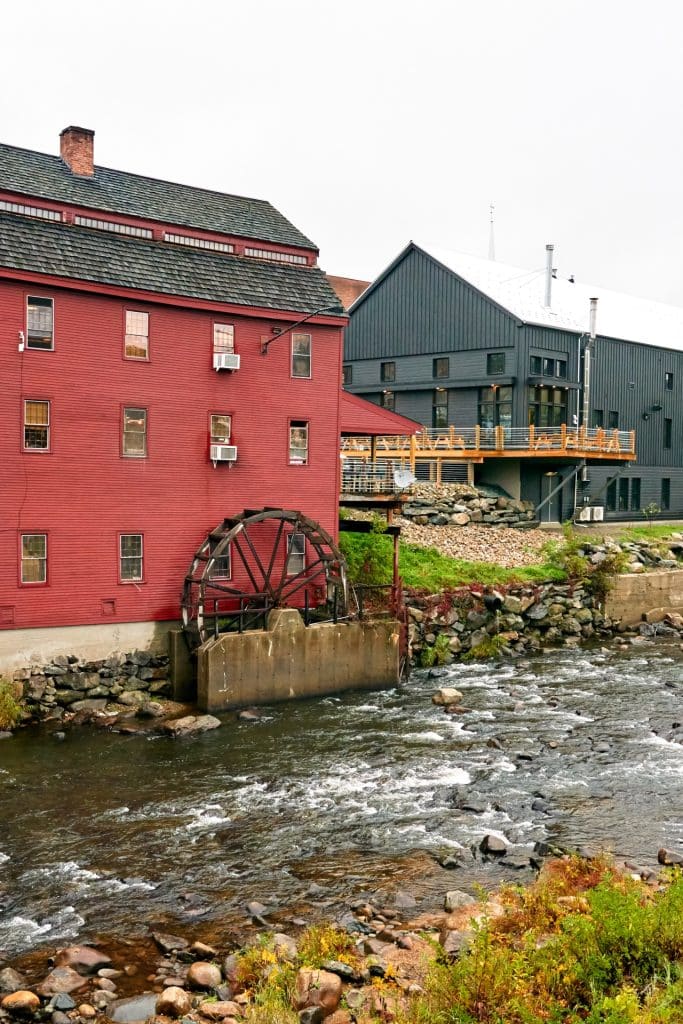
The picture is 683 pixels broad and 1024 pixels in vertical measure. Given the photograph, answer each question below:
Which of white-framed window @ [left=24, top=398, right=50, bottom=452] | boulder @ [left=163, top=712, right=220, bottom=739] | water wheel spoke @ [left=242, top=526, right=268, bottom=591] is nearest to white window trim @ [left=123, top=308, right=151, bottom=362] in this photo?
white-framed window @ [left=24, top=398, right=50, bottom=452]

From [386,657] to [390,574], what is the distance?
524 centimetres

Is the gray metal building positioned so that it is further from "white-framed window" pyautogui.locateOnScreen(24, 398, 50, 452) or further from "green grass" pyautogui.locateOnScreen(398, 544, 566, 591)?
"white-framed window" pyautogui.locateOnScreen(24, 398, 50, 452)

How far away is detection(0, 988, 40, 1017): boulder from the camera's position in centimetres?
1019

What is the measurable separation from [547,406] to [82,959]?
34130mm

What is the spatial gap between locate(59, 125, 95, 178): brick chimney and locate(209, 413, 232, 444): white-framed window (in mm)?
7508

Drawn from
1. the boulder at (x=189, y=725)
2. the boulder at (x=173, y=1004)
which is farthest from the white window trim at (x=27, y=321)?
the boulder at (x=173, y=1004)

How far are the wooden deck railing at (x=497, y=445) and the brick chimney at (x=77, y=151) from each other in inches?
672

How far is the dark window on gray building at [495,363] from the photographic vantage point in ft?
135

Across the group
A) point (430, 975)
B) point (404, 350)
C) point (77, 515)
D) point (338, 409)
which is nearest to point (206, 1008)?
point (430, 975)

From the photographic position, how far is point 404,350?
44938 millimetres

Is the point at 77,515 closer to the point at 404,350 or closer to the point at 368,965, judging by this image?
the point at 368,965

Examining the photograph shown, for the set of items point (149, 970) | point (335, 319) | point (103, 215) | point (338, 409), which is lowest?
point (149, 970)

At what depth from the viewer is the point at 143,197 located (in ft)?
85.7

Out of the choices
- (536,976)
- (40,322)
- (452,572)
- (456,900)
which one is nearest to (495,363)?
(452,572)
